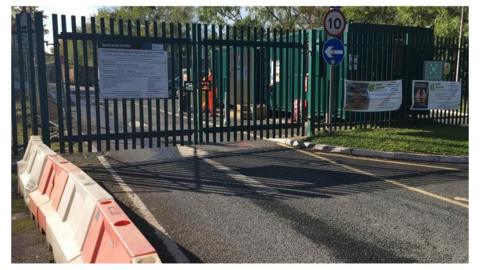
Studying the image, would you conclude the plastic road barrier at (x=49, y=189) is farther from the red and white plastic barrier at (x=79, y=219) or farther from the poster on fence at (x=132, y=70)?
the poster on fence at (x=132, y=70)

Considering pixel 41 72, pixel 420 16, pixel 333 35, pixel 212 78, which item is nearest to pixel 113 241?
pixel 41 72

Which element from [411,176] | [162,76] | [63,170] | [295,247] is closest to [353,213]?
[295,247]

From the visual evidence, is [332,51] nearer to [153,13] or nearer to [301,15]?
[301,15]

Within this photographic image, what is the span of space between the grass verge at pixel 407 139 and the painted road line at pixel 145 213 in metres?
4.49

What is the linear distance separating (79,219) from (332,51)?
7.50 meters

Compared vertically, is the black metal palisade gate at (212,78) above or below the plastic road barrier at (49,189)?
above

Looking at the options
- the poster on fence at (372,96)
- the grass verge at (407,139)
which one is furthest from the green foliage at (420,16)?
the grass verge at (407,139)

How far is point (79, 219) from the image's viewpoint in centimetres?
365

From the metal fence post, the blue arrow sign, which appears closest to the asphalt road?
the metal fence post

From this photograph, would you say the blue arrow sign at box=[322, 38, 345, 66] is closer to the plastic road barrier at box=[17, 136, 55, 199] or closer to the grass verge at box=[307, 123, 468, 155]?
the grass verge at box=[307, 123, 468, 155]

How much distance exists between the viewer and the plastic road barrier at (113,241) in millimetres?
2545

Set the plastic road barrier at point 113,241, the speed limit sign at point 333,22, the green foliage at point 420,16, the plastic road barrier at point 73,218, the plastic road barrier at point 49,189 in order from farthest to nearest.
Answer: the green foliage at point 420,16 < the speed limit sign at point 333,22 < the plastic road barrier at point 49,189 < the plastic road barrier at point 73,218 < the plastic road barrier at point 113,241

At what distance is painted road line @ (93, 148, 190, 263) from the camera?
3982mm

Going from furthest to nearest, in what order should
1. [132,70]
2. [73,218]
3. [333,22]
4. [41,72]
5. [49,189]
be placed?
1. [333,22]
2. [132,70]
3. [41,72]
4. [49,189]
5. [73,218]
